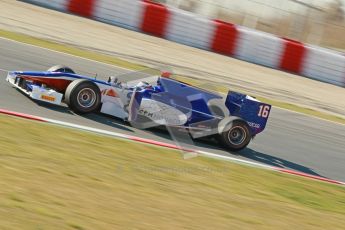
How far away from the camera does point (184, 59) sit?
18406 mm

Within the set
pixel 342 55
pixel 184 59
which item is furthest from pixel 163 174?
pixel 342 55

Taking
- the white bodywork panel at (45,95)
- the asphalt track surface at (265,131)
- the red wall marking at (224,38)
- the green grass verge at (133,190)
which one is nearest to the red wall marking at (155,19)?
the red wall marking at (224,38)

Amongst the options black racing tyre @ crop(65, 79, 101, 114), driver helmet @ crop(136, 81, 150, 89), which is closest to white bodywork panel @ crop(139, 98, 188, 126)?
driver helmet @ crop(136, 81, 150, 89)

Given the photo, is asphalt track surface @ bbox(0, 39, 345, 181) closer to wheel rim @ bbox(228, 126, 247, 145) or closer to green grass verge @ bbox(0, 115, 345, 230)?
wheel rim @ bbox(228, 126, 247, 145)

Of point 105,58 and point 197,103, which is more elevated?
point 197,103

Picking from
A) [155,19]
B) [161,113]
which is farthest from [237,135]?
[155,19]

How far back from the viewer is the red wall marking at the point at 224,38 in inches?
794

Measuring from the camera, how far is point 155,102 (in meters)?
9.05

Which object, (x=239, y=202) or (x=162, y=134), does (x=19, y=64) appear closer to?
(x=162, y=134)

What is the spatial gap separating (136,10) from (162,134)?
35.9ft

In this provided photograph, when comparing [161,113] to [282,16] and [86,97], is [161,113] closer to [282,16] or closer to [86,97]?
[86,97]

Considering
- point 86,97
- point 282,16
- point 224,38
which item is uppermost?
point 282,16

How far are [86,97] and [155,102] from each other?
0.92m

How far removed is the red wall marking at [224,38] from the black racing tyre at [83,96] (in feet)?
38.2
